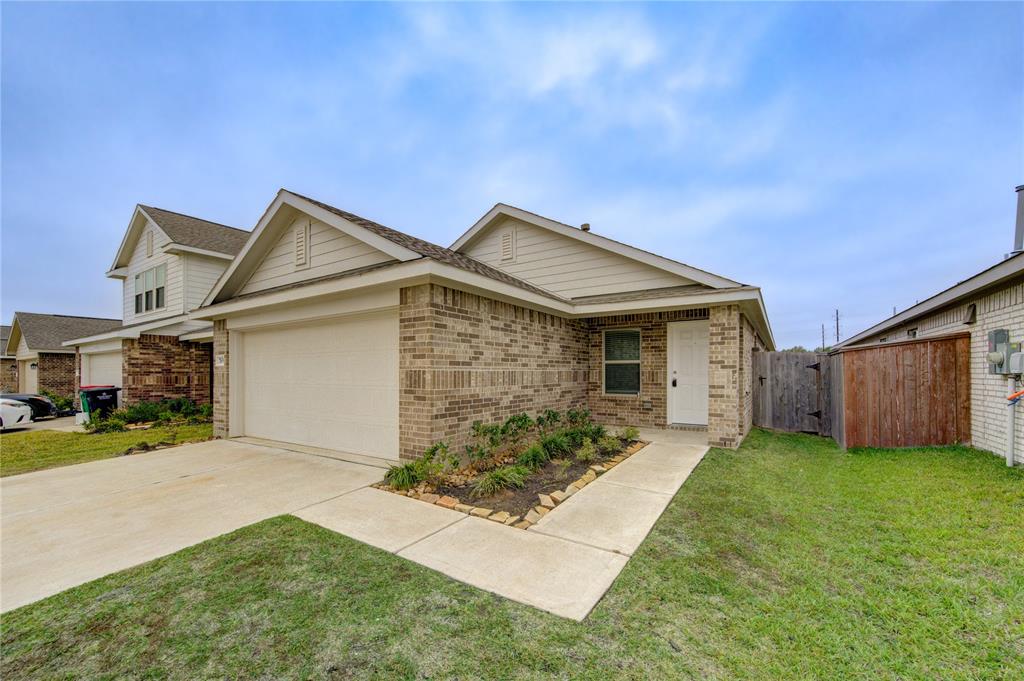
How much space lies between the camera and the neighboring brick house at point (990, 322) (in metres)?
5.36

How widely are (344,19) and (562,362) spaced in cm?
994

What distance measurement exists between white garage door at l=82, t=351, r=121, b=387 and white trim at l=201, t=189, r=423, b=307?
31.9 ft

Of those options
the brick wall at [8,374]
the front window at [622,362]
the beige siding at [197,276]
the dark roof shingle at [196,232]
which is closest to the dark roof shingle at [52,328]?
the brick wall at [8,374]

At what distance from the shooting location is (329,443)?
7293 mm

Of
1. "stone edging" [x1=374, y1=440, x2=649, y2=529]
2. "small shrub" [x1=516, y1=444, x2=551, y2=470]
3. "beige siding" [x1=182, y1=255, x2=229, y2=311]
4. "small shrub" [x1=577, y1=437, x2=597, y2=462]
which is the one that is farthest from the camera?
"beige siding" [x1=182, y1=255, x2=229, y2=311]

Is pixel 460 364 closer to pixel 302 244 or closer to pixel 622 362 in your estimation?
pixel 302 244

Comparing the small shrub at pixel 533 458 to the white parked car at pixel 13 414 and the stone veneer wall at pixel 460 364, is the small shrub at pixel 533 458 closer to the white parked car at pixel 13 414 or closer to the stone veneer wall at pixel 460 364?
the stone veneer wall at pixel 460 364

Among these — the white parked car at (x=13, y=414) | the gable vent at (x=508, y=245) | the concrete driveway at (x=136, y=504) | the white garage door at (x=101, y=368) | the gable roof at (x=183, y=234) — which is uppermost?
the gable roof at (x=183, y=234)

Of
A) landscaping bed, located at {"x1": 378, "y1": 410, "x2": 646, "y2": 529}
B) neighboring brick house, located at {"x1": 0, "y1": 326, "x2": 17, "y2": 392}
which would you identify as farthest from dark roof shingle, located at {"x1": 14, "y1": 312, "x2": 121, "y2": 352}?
landscaping bed, located at {"x1": 378, "y1": 410, "x2": 646, "y2": 529}

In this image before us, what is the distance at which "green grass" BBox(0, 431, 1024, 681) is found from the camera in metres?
2.18

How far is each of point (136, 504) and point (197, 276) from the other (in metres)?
12.5

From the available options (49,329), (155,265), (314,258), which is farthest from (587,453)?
(49,329)

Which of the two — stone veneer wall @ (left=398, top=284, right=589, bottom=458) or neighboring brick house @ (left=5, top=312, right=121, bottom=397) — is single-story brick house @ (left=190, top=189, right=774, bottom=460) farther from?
neighboring brick house @ (left=5, top=312, right=121, bottom=397)

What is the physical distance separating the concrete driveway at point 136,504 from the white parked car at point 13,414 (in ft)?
31.2
